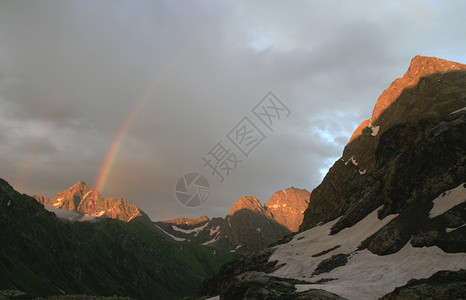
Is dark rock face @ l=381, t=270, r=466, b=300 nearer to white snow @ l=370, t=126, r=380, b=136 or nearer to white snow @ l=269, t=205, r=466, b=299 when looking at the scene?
white snow @ l=269, t=205, r=466, b=299

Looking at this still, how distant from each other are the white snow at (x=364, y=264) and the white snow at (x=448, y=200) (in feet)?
23.2

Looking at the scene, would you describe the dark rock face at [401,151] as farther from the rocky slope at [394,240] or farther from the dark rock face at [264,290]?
the dark rock face at [264,290]

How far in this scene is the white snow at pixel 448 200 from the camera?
3812 cm

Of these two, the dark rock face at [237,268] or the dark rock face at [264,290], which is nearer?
the dark rock face at [264,290]

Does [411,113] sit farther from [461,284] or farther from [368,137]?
[461,284]

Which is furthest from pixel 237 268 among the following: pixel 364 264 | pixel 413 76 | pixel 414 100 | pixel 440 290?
pixel 413 76

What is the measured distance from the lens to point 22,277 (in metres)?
156

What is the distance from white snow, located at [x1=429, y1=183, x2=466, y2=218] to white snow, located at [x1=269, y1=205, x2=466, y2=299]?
7.07 metres

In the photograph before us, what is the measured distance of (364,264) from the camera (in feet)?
127

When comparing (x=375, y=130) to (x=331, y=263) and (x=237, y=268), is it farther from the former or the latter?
(x=331, y=263)

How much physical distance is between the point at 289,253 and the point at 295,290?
138ft

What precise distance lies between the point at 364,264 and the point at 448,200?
1478 centimetres

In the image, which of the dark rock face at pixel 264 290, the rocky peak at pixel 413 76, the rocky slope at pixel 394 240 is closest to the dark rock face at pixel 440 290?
the rocky slope at pixel 394 240

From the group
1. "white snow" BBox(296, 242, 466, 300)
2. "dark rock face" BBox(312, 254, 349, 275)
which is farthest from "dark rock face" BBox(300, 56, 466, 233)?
"white snow" BBox(296, 242, 466, 300)
